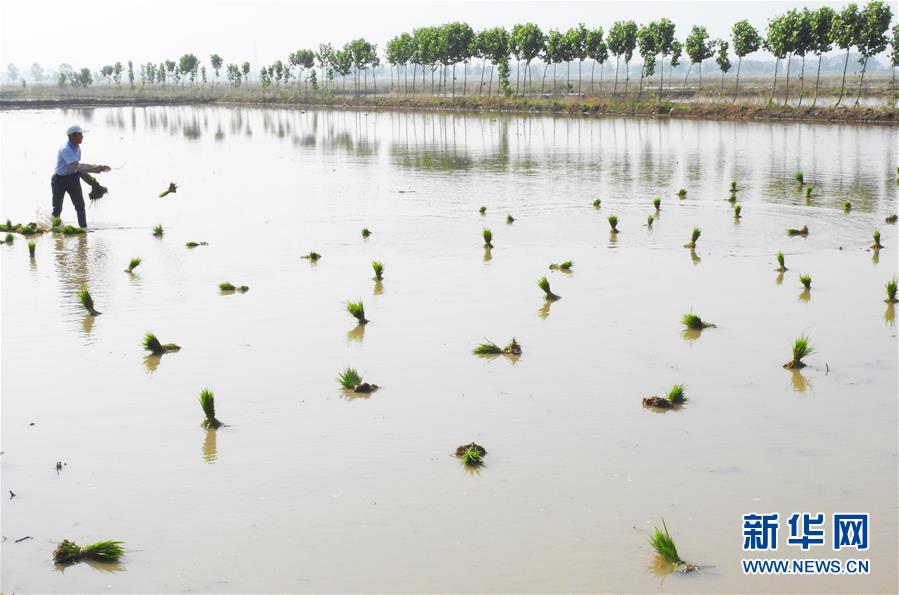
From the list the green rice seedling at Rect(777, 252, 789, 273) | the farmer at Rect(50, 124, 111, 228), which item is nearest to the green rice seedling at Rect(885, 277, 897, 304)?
the green rice seedling at Rect(777, 252, 789, 273)

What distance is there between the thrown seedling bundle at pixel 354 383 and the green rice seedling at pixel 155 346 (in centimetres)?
193

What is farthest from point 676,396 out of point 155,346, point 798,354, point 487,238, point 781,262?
point 487,238

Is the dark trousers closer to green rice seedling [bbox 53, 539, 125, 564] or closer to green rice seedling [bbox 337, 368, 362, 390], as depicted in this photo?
green rice seedling [bbox 337, 368, 362, 390]

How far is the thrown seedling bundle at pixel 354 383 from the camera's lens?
7.54 metres

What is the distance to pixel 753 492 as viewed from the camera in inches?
226

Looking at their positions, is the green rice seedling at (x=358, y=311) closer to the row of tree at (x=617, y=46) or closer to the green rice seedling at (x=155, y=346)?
the green rice seedling at (x=155, y=346)

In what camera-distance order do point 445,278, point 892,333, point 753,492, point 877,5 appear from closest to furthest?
point 753,492 < point 892,333 < point 445,278 < point 877,5

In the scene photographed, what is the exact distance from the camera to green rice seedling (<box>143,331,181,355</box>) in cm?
838

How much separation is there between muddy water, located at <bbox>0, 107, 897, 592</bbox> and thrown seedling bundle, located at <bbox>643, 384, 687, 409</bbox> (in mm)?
117

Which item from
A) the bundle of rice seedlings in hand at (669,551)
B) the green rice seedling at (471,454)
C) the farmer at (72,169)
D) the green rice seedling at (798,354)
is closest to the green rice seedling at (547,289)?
the green rice seedling at (798,354)

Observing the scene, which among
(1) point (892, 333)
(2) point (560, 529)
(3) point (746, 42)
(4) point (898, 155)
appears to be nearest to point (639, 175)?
(4) point (898, 155)

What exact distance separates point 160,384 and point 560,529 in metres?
3.91

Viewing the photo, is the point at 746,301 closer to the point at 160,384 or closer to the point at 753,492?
the point at 753,492

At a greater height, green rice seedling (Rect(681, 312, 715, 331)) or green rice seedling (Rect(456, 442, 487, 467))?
green rice seedling (Rect(681, 312, 715, 331))
